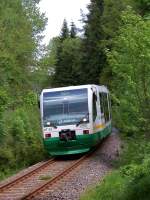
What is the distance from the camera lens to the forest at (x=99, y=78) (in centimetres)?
1617

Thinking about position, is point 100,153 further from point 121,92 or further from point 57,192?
point 57,192

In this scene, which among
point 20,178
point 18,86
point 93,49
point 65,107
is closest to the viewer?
point 20,178

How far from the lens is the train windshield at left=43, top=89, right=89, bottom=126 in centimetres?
2514

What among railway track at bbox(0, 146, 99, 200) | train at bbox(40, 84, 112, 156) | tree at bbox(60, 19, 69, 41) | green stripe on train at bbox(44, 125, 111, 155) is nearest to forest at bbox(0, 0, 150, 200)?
train at bbox(40, 84, 112, 156)

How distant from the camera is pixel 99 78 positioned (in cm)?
6216

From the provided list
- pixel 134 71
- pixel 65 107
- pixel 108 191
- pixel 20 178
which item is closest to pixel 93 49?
pixel 65 107

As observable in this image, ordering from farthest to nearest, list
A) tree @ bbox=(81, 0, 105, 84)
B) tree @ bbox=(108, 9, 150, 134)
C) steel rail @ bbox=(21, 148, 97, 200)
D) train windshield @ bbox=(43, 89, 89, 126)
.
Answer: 1. tree @ bbox=(81, 0, 105, 84)
2. train windshield @ bbox=(43, 89, 89, 126)
3. tree @ bbox=(108, 9, 150, 134)
4. steel rail @ bbox=(21, 148, 97, 200)

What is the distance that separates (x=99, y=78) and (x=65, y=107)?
3679 centimetres

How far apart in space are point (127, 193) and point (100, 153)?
584 inches

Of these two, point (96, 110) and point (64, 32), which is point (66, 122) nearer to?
point (96, 110)

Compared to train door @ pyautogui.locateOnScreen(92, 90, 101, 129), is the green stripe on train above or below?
below

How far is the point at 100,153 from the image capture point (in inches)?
1057

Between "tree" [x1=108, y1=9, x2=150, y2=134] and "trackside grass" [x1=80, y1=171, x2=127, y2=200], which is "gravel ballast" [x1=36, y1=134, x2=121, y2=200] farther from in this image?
"tree" [x1=108, y1=9, x2=150, y2=134]

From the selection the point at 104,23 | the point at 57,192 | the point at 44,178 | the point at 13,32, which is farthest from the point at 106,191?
the point at 104,23
